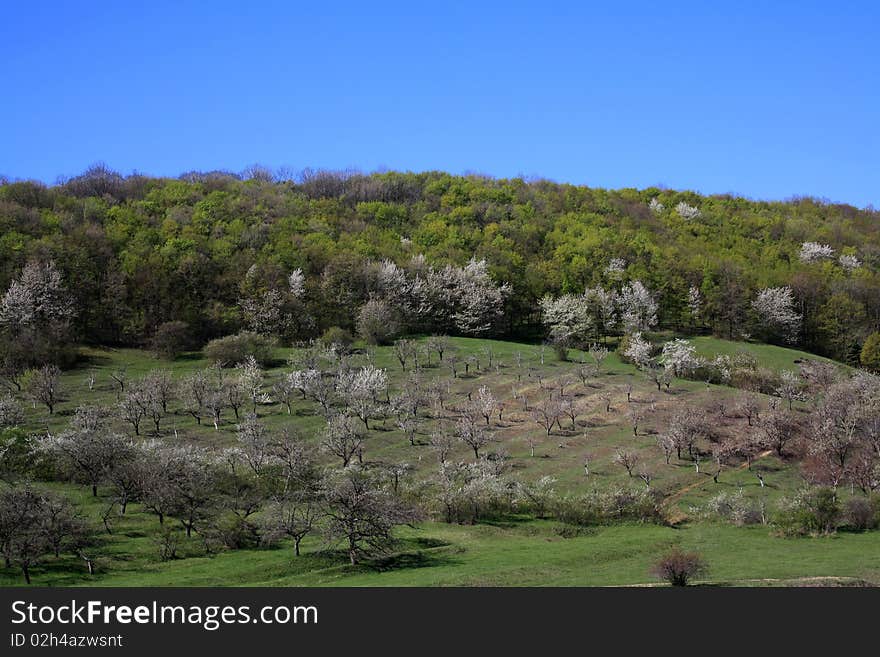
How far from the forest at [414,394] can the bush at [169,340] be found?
28 centimetres

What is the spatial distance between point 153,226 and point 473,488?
10881 cm

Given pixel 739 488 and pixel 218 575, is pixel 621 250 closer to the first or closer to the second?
pixel 739 488

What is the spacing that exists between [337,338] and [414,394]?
29.9m

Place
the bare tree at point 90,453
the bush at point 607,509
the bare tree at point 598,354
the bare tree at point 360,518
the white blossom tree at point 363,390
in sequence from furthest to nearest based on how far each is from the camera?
the bare tree at point 598,354 < the white blossom tree at point 363,390 < the bare tree at point 90,453 < the bush at point 607,509 < the bare tree at point 360,518

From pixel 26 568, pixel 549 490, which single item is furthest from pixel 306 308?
pixel 26 568

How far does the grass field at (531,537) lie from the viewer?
47.3 m

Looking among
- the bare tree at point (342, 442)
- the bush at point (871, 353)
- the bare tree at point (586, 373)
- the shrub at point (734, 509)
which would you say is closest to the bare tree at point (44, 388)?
the bare tree at point (342, 442)

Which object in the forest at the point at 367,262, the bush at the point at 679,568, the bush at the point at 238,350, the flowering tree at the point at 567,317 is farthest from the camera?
the flowering tree at the point at 567,317

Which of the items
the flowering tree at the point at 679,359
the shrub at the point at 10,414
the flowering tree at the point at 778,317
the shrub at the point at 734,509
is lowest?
the shrub at the point at 734,509

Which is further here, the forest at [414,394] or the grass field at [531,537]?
the forest at [414,394]

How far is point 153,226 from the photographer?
15488cm

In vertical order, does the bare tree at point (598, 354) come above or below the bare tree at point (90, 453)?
above

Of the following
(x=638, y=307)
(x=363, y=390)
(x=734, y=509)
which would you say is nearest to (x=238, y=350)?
(x=363, y=390)

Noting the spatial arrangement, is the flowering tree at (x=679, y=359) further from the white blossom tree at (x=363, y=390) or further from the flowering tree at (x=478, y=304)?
the white blossom tree at (x=363, y=390)
